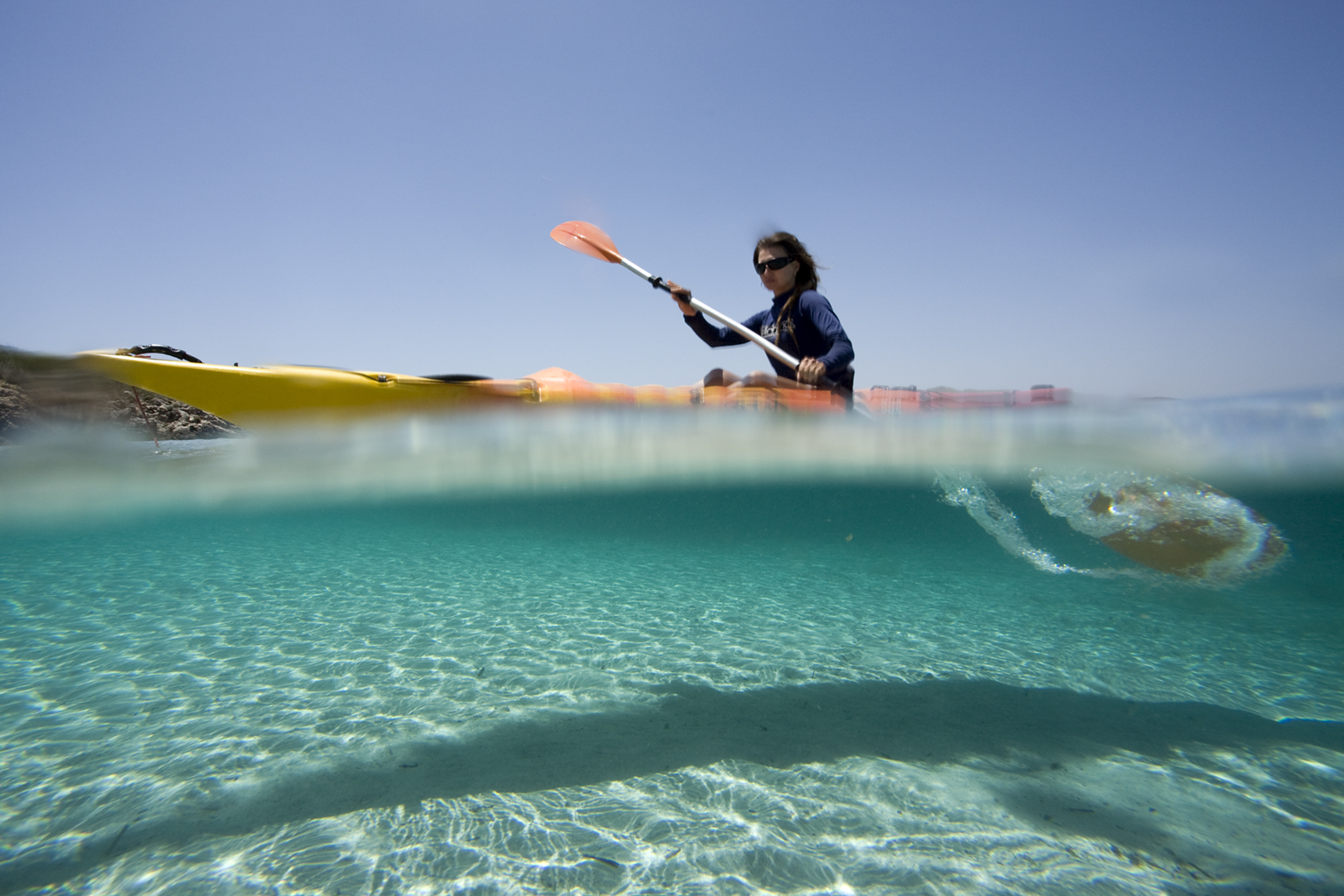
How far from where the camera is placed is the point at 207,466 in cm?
876

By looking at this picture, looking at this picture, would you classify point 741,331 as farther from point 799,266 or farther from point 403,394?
point 403,394

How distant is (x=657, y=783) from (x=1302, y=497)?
67.5 feet

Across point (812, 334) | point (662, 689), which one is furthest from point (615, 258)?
point (662, 689)

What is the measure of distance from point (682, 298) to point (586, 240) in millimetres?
2065

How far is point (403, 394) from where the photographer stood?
5.31 meters

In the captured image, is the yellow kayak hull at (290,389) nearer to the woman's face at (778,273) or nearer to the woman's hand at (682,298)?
the woman's hand at (682,298)

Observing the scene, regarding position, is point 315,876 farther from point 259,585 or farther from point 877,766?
point 259,585

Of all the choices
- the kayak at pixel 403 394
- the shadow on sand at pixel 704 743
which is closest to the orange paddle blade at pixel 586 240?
the kayak at pixel 403 394

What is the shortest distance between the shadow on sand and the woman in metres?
3.03

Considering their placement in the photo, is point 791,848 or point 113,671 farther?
point 113,671

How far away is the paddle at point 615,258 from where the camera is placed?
5.57 meters

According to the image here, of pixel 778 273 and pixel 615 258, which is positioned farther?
pixel 615 258

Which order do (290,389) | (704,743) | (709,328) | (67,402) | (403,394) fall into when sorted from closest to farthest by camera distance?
(704,743)
(290,389)
(403,394)
(67,402)
(709,328)

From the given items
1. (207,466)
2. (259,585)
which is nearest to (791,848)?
(207,466)
